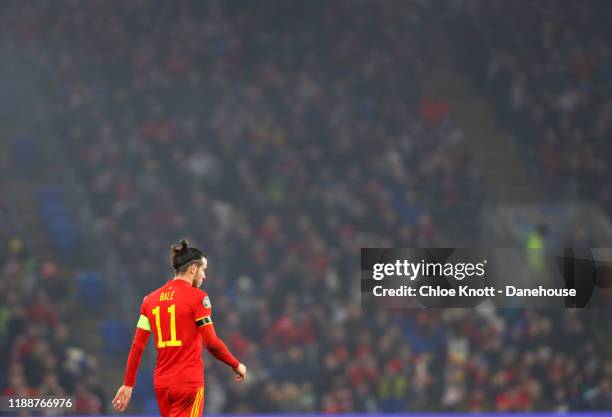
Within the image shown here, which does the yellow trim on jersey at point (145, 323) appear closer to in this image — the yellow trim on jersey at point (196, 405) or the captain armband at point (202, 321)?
the captain armband at point (202, 321)

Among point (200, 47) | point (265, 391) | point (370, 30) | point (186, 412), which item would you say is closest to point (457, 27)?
point (370, 30)

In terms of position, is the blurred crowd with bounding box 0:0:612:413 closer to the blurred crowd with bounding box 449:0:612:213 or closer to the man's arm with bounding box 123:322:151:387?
the blurred crowd with bounding box 449:0:612:213

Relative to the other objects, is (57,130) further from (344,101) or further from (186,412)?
(186,412)

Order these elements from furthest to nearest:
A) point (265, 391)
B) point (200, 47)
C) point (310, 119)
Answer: point (200, 47) < point (310, 119) < point (265, 391)

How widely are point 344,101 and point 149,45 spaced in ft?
13.6

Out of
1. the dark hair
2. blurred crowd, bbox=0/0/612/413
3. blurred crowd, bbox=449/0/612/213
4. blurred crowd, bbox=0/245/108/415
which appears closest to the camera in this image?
the dark hair

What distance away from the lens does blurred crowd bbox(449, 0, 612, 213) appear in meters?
20.2

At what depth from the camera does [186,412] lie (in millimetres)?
7168

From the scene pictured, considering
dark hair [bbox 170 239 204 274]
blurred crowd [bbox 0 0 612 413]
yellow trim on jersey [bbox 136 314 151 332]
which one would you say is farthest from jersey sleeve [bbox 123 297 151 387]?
blurred crowd [bbox 0 0 612 413]
